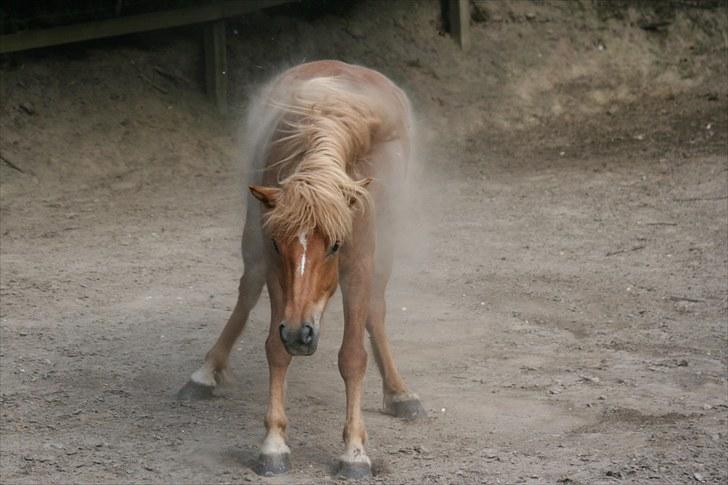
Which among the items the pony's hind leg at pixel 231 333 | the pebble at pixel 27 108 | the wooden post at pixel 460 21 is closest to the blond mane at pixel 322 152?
the pony's hind leg at pixel 231 333

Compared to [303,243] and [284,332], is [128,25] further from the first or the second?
[284,332]

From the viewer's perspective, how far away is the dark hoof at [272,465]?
15.4 ft

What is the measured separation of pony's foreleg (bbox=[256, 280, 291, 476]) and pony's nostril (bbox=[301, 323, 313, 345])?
47 centimetres

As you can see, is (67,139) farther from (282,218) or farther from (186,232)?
(282,218)

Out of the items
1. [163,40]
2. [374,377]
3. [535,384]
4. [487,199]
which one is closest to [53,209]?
[163,40]

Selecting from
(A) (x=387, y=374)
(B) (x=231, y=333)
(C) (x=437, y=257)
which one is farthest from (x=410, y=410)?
(C) (x=437, y=257)

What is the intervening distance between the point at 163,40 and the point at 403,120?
21.6 ft

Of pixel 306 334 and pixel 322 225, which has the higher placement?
pixel 322 225

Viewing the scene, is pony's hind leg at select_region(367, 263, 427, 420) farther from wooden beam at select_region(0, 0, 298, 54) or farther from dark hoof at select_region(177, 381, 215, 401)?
wooden beam at select_region(0, 0, 298, 54)

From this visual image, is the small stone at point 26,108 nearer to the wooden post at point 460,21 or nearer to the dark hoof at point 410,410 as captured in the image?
the wooden post at point 460,21

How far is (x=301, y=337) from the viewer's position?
425cm

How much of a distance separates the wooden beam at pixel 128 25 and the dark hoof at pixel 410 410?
21.6 feet

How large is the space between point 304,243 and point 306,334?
1.18 ft

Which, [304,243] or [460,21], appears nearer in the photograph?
[304,243]
